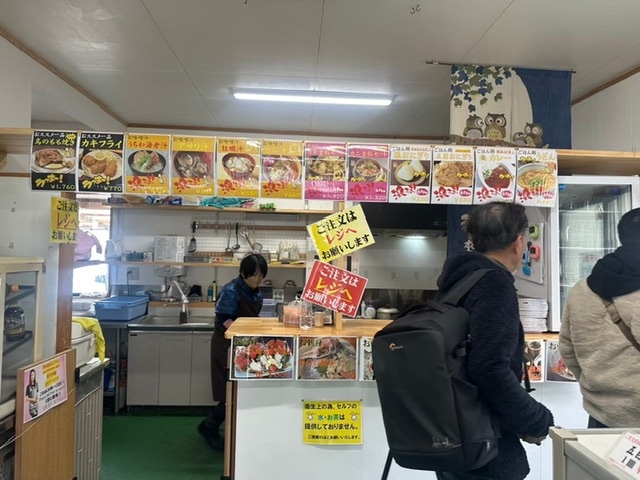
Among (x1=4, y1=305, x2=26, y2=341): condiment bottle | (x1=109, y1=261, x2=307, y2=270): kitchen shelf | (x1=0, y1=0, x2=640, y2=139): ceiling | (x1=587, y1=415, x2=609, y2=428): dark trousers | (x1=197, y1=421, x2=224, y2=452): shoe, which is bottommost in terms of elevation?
(x1=197, y1=421, x2=224, y2=452): shoe

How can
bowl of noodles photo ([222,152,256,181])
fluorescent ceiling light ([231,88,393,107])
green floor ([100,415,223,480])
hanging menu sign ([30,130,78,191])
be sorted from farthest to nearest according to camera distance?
fluorescent ceiling light ([231,88,393,107])
green floor ([100,415,223,480])
bowl of noodles photo ([222,152,256,181])
hanging menu sign ([30,130,78,191])

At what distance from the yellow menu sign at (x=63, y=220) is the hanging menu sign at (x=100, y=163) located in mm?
156

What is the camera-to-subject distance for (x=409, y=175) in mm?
2098

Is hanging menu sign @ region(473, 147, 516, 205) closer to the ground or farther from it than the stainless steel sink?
farther from it

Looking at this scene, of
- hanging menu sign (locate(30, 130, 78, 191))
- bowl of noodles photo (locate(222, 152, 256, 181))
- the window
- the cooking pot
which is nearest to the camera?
hanging menu sign (locate(30, 130, 78, 191))

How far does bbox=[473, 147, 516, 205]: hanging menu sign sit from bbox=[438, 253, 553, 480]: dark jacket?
845mm

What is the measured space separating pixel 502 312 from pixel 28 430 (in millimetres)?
1961

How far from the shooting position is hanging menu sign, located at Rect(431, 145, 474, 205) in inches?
83.3

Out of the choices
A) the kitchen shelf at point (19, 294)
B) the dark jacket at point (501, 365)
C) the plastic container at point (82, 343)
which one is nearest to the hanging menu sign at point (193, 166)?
the kitchen shelf at point (19, 294)

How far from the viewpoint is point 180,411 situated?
4.05 meters

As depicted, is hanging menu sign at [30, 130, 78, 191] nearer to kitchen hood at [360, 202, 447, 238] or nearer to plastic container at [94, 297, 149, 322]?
plastic container at [94, 297, 149, 322]

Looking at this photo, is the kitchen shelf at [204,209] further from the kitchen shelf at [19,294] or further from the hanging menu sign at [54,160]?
the kitchen shelf at [19,294]

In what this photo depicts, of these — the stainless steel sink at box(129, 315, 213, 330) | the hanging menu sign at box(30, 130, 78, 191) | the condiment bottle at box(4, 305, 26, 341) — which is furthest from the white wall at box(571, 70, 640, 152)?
the condiment bottle at box(4, 305, 26, 341)

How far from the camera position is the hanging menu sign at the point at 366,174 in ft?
6.81
